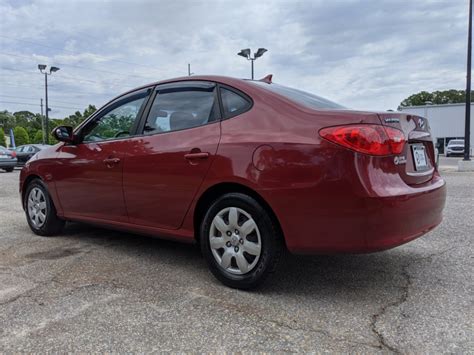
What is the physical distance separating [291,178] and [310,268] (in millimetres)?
1128

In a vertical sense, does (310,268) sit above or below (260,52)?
below

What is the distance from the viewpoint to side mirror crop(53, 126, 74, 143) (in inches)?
173

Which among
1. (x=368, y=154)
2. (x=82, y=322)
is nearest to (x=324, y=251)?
(x=368, y=154)

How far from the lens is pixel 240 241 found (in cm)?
305

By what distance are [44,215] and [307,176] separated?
335 cm

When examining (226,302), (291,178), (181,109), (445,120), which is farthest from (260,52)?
(445,120)

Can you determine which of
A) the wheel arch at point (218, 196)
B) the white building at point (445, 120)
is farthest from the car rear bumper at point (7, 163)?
the white building at point (445, 120)

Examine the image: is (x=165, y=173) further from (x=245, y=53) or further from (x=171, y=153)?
(x=245, y=53)

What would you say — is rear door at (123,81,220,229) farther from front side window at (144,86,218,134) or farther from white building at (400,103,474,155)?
white building at (400,103,474,155)

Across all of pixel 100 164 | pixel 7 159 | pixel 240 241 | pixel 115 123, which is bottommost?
pixel 240 241

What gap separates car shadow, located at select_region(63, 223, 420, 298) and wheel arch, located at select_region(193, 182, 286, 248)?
40 centimetres

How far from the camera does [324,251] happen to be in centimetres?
279

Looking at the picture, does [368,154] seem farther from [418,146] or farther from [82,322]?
[82,322]

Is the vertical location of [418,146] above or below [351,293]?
above
